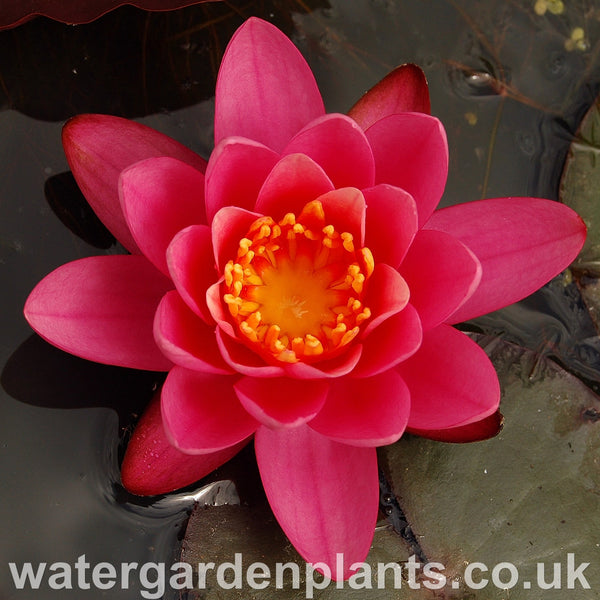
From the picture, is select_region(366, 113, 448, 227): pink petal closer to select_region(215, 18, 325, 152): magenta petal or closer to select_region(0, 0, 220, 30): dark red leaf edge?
select_region(215, 18, 325, 152): magenta petal

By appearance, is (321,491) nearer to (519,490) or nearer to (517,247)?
(519,490)

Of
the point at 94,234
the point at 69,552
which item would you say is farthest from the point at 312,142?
the point at 69,552

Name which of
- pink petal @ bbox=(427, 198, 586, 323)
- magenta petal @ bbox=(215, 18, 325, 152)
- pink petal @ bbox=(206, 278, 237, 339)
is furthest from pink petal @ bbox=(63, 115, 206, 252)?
pink petal @ bbox=(427, 198, 586, 323)

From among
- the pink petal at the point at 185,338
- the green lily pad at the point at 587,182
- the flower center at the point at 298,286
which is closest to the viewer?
the pink petal at the point at 185,338

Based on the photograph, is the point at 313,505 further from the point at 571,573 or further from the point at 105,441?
the point at 571,573

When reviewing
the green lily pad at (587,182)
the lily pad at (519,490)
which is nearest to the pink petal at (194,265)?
the lily pad at (519,490)

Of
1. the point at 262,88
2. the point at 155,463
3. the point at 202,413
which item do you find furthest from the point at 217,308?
the point at 262,88

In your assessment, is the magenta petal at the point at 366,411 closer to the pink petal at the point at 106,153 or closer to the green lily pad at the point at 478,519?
the green lily pad at the point at 478,519
